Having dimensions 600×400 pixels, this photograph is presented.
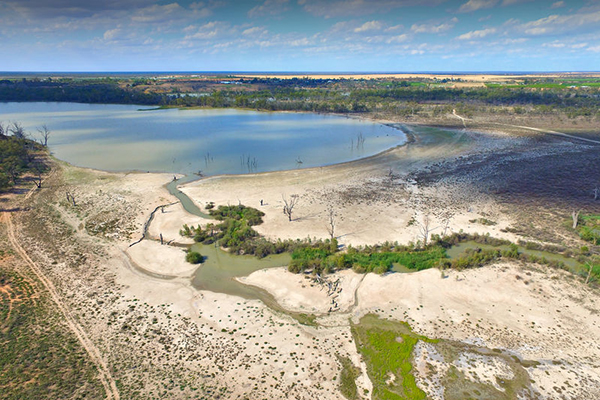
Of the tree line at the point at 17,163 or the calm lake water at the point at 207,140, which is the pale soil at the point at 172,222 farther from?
the tree line at the point at 17,163

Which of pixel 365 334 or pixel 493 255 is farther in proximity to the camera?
pixel 493 255

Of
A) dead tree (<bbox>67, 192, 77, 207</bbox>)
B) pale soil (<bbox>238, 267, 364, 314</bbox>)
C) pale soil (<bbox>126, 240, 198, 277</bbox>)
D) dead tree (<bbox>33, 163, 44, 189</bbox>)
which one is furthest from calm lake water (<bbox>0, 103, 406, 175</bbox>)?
pale soil (<bbox>238, 267, 364, 314</bbox>)

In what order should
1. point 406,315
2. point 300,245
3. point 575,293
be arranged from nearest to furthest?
point 406,315 → point 575,293 → point 300,245

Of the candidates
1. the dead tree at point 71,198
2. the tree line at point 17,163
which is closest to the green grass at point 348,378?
the dead tree at point 71,198

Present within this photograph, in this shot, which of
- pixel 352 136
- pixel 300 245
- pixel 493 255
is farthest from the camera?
pixel 352 136

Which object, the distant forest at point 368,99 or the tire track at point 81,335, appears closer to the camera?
the tire track at point 81,335

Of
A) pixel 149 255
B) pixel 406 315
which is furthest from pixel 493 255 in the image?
pixel 149 255

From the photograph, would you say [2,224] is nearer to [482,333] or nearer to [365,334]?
[365,334]
